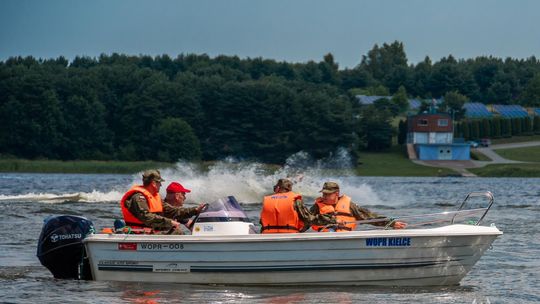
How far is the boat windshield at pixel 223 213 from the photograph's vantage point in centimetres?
1766

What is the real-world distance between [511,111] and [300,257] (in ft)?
509

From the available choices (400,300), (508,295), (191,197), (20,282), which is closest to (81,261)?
(20,282)

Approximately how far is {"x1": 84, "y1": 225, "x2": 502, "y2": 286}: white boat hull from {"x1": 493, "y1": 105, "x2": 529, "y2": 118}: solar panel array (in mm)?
148177

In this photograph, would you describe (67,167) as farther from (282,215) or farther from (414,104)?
(282,215)

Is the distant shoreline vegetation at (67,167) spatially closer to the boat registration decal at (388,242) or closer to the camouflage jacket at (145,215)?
the camouflage jacket at (145,215)

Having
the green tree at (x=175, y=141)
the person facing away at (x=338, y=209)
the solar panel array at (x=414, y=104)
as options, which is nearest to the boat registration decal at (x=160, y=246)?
the person facing away at (x=338, y=209)

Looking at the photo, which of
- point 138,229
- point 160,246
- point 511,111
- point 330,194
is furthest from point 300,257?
point 511,111

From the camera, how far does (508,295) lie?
58.9 ft

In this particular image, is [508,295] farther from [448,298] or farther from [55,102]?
[55,102]

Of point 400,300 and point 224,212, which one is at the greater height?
point 224,212

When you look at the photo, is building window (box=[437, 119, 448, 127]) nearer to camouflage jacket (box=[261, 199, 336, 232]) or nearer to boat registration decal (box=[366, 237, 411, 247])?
camouflage jacket (box=[261, 199, 336, 232])

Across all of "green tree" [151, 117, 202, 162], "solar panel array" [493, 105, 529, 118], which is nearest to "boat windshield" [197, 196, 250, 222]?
"green tree" [151, 117, 202, 162]

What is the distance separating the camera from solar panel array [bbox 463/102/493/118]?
164 meters

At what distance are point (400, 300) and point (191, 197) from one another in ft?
91.7
